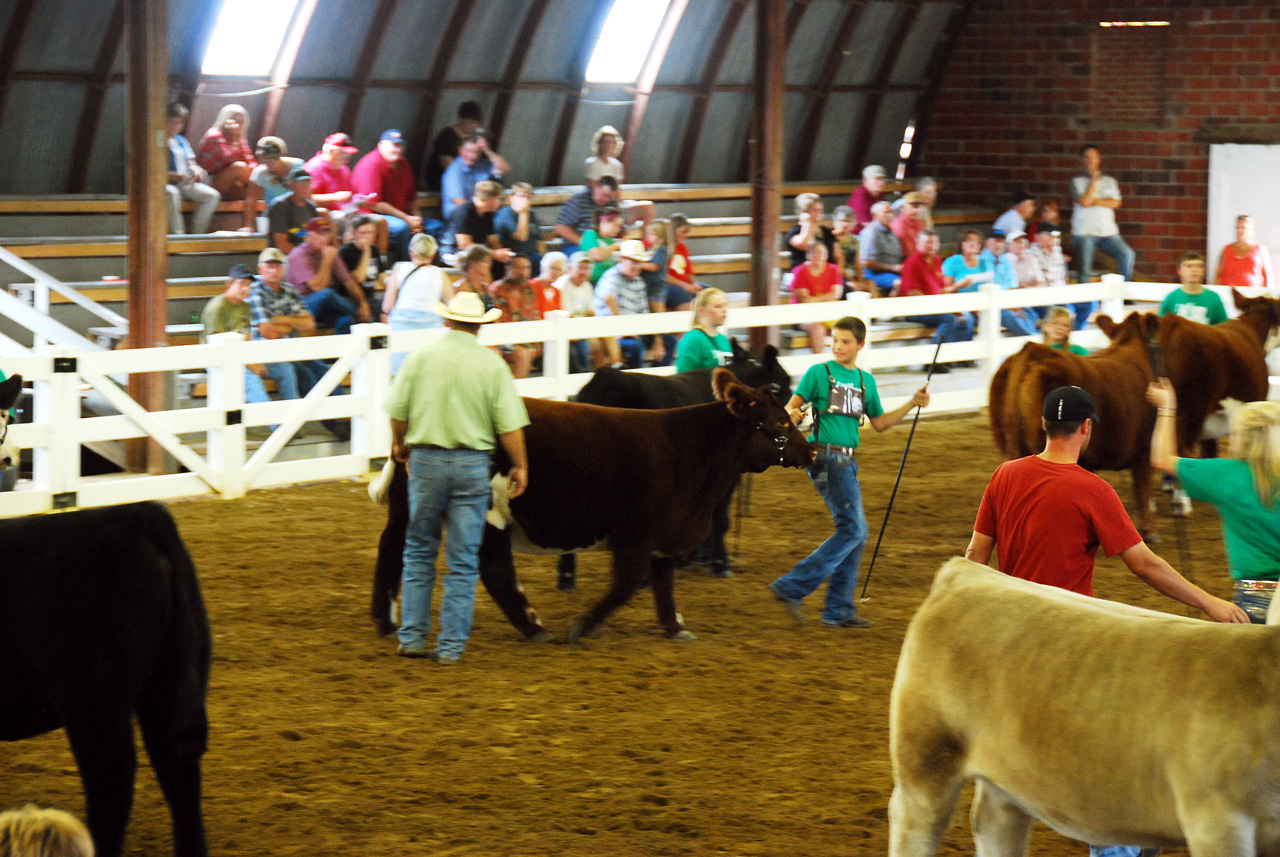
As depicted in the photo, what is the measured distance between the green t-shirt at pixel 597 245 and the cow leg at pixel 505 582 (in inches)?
276

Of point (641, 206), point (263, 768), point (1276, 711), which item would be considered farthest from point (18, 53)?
point (1276, 711)

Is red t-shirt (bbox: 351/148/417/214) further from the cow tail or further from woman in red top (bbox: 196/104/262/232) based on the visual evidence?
the cow tail

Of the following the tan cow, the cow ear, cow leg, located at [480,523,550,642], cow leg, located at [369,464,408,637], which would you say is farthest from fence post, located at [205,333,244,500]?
the tan cow

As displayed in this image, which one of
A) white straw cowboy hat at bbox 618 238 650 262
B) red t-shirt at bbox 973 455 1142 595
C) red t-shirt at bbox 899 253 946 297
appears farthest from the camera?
red t-shirt at bbox 899 253 946 297

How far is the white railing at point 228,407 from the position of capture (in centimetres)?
1046

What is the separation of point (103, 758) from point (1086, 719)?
294 cm

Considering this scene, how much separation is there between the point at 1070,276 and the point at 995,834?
18.3 m

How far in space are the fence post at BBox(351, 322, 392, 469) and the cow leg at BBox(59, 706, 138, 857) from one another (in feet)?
24.2

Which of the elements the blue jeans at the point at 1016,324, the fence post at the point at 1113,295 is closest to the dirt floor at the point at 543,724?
the blue jeans at the point at 1016,324

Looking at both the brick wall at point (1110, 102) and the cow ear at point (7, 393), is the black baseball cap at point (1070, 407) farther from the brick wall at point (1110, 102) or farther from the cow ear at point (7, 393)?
the brick wall at point (1110, 102)

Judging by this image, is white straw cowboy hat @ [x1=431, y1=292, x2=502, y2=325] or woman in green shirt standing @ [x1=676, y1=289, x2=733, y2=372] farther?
woman in green shirt standing @ [x1=676, y1=289, x2=733, y2=372]

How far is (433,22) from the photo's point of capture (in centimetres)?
1733

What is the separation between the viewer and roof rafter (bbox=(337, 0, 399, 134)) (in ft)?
55.2

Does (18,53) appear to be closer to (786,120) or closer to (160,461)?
(160,461)
